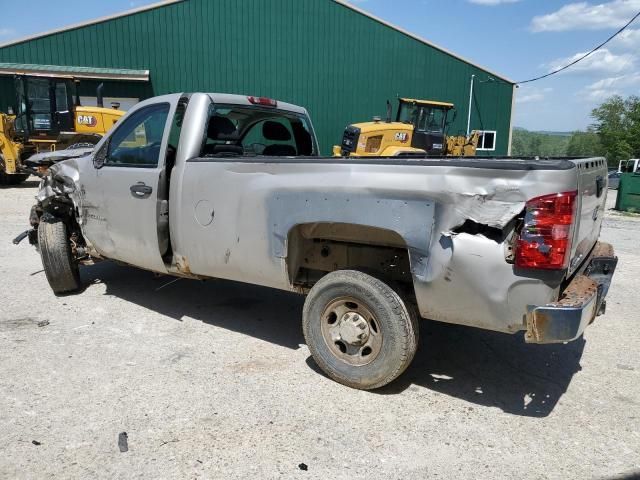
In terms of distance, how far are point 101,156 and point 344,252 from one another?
8.97 ft

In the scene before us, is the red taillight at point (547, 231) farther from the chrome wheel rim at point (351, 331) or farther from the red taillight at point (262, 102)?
the red taillight at point (262, 102)

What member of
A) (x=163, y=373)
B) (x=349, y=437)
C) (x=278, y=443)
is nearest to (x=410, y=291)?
(x=349, y=437)

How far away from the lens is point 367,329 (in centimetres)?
348

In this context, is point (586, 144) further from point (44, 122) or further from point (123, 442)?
point (123, 442)

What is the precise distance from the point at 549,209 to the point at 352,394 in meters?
1.77

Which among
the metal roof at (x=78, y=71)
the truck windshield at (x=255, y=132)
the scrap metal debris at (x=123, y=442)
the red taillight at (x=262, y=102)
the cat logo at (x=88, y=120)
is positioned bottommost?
the scrap metal debris at (x=123, y=442)

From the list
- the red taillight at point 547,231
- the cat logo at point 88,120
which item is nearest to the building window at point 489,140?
the cat logo at point 88,120

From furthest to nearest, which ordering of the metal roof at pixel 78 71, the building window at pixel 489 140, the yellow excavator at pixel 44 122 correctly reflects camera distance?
the building window at pixel 489 140, the metal roof at pixel 78 71, the yellow excavator at pixel 44 122

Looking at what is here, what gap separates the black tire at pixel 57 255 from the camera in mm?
5344

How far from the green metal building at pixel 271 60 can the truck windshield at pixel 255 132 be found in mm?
17100

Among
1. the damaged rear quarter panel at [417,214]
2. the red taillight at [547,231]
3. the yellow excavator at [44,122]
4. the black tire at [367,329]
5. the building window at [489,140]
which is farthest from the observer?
the building window at [489,140]

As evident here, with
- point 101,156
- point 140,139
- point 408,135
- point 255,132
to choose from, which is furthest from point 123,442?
point 408,135

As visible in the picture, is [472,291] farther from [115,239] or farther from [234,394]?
[115,239]

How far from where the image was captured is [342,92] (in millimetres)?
23438
